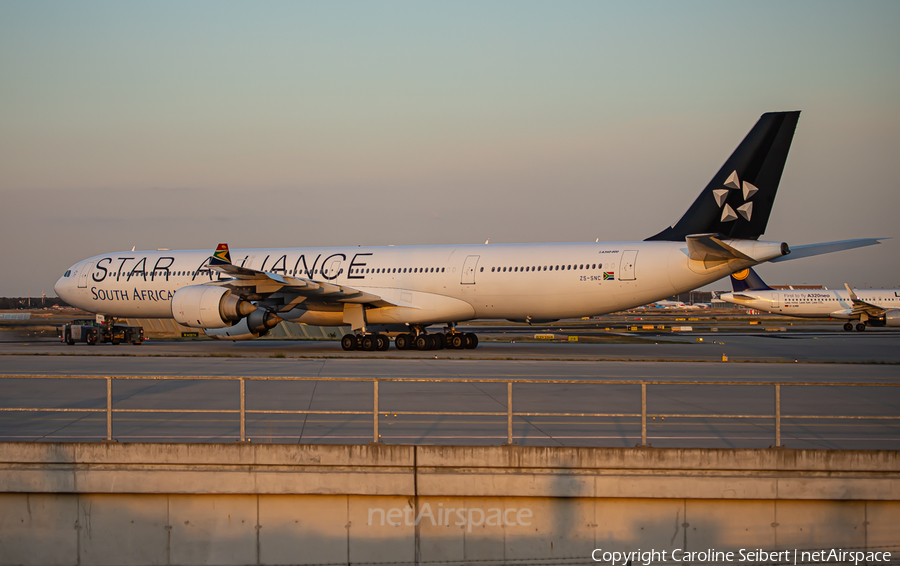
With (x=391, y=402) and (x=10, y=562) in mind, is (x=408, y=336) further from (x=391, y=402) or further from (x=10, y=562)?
(x=10, y=562)

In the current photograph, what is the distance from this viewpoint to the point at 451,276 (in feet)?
85.3

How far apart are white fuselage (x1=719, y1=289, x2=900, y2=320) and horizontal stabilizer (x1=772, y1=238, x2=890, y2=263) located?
34.4 metres

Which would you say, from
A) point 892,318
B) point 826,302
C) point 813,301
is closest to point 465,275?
point 892,318

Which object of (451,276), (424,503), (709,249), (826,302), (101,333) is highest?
(709,249)

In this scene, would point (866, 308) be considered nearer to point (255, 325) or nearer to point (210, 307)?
point (255, 325)

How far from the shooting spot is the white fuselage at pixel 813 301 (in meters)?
53.6

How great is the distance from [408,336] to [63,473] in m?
19.5

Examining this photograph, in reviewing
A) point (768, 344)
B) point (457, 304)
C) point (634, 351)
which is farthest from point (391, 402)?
point (768, 344)

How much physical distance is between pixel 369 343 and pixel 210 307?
19.2 ft

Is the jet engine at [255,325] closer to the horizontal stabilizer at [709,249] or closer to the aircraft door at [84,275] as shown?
the aircraft door at [84,275]

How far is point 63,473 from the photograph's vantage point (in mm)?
7582

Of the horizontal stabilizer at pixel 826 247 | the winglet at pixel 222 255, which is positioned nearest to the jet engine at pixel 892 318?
the horizontal stabilizer at pixel 826 247

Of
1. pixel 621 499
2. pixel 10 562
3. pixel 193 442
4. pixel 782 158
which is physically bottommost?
pixel 10 562

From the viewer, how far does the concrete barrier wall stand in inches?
292
